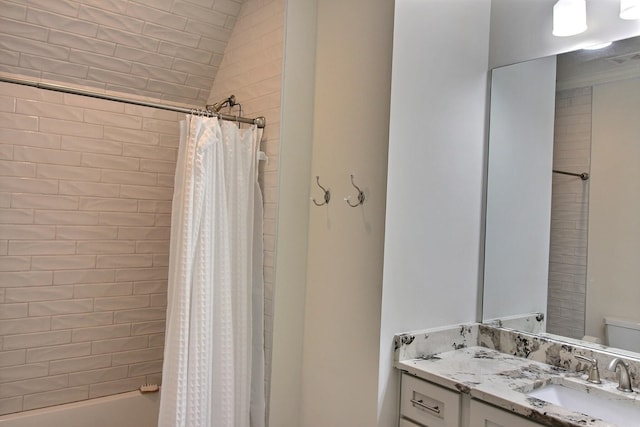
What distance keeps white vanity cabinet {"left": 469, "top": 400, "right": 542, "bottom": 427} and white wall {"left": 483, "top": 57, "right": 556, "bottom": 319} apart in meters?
0.65

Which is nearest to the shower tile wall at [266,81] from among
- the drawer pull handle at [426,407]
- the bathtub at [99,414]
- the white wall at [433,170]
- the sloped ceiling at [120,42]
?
the sloped ceiling at [120,42]

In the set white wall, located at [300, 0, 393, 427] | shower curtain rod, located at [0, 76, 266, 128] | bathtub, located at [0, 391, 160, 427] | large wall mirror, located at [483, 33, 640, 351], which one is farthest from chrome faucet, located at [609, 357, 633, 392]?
bathtub, located at [0, 391, 160, 427]

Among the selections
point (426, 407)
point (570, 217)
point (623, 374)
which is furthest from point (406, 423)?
point (570, 217)

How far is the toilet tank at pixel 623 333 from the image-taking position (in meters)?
1.68

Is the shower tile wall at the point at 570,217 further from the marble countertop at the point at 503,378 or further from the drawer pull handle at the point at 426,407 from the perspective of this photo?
the drawer pull handle at the point at 426,407

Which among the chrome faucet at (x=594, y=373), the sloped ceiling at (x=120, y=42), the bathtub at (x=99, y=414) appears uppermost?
the sloped ceiling at (x=120, y=42)

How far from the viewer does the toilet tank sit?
5.52 feet

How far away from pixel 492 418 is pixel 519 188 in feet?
3.41

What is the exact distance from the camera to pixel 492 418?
4.96 feet

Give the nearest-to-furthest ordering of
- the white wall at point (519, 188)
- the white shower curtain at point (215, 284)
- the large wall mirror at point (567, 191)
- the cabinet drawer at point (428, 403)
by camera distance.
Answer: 1. the cabinet drawer at point (428, 403)
2. the large wall mirror at point (567, 191)
3. the white shower curtain at point (215, 284)
4. the white wall at point (519, 188)

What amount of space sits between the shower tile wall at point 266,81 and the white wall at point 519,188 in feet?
3.22

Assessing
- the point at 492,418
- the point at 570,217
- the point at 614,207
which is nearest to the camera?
the point at 492,418

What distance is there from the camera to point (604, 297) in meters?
1.79

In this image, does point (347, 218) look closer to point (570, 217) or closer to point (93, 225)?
point (570, 217)
